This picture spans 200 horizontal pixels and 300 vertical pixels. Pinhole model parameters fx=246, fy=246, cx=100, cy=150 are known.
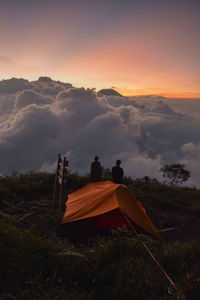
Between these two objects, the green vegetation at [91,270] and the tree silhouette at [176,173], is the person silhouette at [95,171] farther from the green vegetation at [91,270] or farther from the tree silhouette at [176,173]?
the tree silhouette at [176,173]

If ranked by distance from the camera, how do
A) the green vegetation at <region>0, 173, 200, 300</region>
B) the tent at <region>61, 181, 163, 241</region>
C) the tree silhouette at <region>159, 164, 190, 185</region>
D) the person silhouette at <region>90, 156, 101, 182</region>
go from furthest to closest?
the tree silhouette at <region>159, 164, 190, 185</region>
the person silhouette at <region>90, 156, 101, 182</region>
the tent at <region>61, 181, 163, 241</region>
the green vegetation at <region>0, 173, 200, 300</region>

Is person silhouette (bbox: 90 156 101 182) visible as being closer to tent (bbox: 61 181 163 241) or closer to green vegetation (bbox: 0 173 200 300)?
tent (bbox: 61 181 163 241)

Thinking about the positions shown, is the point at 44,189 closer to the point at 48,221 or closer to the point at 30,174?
the point at 30,174

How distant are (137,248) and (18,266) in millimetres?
2553

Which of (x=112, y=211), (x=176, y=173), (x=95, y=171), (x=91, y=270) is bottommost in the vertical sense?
(x=176, y=173)

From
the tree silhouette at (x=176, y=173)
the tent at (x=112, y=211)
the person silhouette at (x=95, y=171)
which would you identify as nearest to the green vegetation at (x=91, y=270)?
the tent at (x=112, y=211)

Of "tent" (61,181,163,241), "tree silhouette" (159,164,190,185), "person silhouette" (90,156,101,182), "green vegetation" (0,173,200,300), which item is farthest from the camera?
"tree silhouette" (159,164,190,185)

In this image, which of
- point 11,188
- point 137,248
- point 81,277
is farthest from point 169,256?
point 11,188

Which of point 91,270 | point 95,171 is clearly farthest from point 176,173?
point 91,270

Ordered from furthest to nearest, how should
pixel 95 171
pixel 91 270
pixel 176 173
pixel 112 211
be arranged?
1. pixel 176 173
2. pixel 95 171
3. pixel 112 211
4. pixel 91 270

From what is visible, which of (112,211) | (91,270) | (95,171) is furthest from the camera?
(95,171)

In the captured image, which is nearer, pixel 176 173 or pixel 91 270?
pixel 91 270

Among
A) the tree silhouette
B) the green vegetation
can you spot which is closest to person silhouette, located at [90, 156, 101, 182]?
the green vegetation

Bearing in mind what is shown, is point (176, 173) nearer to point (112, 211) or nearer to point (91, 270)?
point (112, 211)
